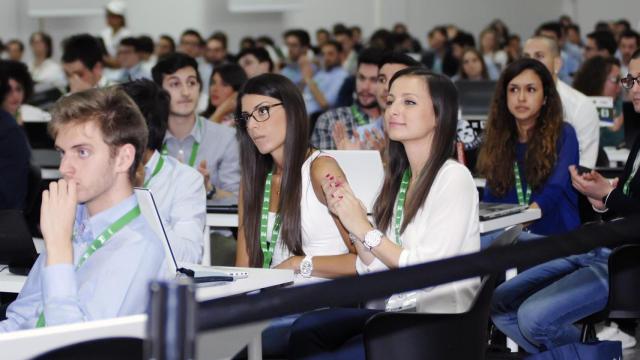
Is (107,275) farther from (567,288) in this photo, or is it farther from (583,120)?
(583,120)

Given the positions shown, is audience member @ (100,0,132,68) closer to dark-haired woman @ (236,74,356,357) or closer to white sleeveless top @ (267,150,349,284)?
dark-haired woman @ (236,74,356,357)

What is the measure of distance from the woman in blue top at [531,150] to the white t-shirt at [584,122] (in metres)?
0.63

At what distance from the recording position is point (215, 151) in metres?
4.93

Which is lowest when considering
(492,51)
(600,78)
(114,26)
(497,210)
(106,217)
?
(497,210)

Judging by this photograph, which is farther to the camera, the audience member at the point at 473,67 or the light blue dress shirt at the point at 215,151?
the audience member at the point at 473,67

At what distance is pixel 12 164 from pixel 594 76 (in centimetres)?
398

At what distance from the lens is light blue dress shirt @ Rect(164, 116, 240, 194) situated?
492 centimetres

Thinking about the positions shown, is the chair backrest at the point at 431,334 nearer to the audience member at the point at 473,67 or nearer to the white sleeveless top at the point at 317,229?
the white sleeveless top at the point at 317,229

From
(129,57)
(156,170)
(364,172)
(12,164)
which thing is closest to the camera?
(156,170)

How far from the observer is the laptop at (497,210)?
3854mm

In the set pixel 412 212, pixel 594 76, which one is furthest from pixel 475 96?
pixel 412 212

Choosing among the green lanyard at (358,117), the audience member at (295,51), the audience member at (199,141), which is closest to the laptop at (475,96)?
the green lanyard at (358,117)

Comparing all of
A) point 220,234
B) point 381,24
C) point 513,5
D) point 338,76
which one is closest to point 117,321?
point 220,234

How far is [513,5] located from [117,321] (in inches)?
666
